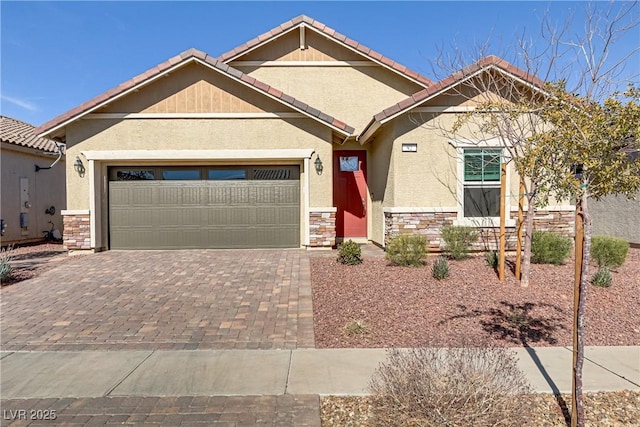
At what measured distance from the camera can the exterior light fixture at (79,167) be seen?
11.9m

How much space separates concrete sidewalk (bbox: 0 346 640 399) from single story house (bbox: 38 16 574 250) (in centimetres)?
646

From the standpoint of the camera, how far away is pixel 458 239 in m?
9.91

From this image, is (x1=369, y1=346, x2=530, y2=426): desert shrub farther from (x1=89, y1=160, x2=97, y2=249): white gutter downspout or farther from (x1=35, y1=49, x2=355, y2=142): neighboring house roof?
(x1=89, y1=160, x2=97, y2=249): white gutter downspout

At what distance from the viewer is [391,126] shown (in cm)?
1153

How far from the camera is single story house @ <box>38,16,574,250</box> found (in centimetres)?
1121

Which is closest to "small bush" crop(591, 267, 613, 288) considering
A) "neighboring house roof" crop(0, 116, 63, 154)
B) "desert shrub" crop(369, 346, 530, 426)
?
"desert shrub" crop(369, 346, 530, 426)

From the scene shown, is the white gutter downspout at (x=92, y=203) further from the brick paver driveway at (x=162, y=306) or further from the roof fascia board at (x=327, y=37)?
the roof fascia board at (x=327, y=37)

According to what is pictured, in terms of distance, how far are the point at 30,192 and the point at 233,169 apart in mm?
8895

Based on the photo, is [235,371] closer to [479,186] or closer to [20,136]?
[479,186]

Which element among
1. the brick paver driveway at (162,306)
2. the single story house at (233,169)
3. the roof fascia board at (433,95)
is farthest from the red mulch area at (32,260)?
the roof fascia board at (433,95)

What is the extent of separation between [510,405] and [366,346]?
7.90 ft

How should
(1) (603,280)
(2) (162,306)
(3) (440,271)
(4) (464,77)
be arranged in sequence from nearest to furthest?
1. (2) (162,306)
2. (1) (603,280)
3. (3) (440,271)
4. (4) (464,77)

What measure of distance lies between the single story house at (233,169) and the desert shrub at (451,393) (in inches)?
308

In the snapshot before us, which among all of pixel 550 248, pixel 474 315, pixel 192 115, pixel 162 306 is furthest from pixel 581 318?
pixel 192 115
